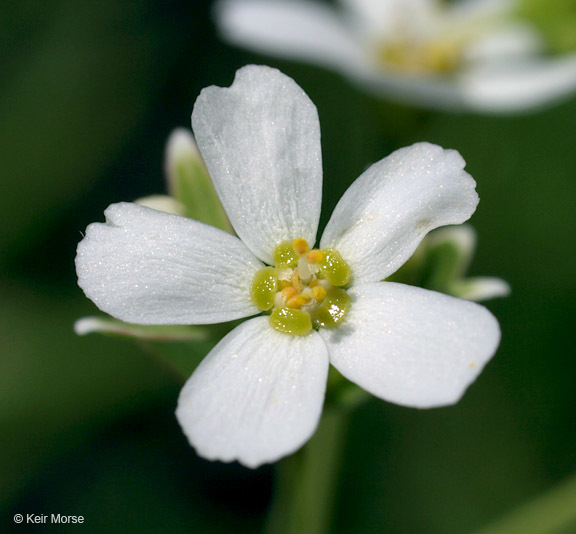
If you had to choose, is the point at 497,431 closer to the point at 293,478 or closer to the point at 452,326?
the point at 293,478

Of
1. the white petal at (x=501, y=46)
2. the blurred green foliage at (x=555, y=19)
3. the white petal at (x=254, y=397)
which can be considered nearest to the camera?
the white petal at (x=254, y=397)

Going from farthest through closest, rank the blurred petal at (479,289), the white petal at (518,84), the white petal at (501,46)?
the white petal at (501,46) → the white petal at (518,84) → the blurred petal at (479,289)

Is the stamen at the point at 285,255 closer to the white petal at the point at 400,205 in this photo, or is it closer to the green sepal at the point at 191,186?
the white petal at the point at 400,205

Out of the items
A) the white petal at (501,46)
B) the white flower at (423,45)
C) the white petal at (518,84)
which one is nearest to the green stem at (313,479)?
the white flower at (423,45)

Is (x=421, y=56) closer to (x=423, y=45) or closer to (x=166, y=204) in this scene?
(x=423, y=45)

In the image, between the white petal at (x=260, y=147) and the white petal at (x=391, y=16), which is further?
the white petal at (x=391, y=16)

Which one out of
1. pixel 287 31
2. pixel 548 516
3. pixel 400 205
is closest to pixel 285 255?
pixel 400 205

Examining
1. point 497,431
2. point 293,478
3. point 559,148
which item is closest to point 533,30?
point 559,148
